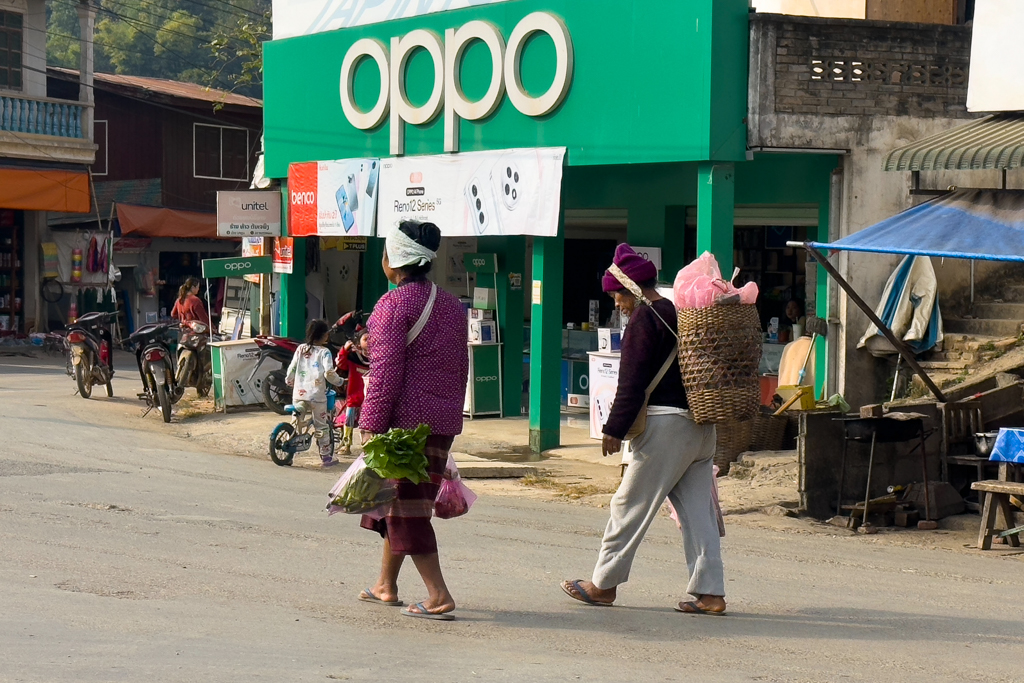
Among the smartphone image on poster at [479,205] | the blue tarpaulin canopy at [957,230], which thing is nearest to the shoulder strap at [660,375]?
the blue tarpaulin canopy at [957,230]

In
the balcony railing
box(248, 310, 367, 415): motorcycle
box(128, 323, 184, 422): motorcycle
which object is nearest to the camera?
box(248, 310, 367, 415): motorcycle

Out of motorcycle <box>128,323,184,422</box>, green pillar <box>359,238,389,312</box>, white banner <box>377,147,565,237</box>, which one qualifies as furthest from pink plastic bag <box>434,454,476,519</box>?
green pillar <box>359,238,389,312</box>

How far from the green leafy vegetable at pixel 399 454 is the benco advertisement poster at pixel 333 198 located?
11617 millimetres

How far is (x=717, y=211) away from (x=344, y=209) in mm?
6827

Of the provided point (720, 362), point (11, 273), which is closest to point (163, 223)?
point (11, 273)

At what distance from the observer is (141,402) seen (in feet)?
63.0

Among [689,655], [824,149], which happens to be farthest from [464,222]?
[689,655]

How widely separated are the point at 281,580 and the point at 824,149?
793cm

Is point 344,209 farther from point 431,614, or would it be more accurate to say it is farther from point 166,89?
point 166,89

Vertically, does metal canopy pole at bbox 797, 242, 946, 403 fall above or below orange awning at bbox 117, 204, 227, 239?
below

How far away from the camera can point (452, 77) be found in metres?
16.0

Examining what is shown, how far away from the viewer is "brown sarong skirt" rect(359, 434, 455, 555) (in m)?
6.45

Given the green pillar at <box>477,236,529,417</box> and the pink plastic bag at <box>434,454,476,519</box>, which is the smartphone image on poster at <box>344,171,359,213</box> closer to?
the green pillar at <box>477,236,529,417</box>

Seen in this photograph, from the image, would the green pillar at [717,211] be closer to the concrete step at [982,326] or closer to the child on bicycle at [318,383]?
the concrete step at [982,326]
